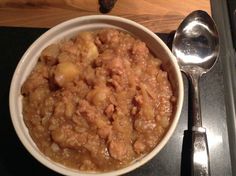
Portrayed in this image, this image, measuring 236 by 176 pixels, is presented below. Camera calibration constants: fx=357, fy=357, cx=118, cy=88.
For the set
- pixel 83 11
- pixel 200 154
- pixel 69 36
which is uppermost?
pixel 83 11

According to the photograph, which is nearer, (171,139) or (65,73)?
(65,73)

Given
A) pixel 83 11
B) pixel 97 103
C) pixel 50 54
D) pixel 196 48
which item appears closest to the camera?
pixel 97 103

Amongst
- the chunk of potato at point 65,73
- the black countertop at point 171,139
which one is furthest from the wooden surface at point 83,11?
the chunk of potato at point 65,73

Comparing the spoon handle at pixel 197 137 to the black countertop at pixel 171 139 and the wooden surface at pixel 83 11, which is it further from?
the wooden surface at pixel 83 11

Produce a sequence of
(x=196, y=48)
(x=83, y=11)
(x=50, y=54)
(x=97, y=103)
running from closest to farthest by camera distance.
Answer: (x=97, y=103)
(x=50, y=54)
(x=196, y=48)
(x=83, y=11)

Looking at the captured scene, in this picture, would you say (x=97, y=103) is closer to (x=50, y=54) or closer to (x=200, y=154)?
(x=50, y=54)

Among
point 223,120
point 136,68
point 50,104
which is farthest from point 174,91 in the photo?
point 50,104

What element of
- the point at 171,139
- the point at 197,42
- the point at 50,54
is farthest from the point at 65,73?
the point at 197,42
